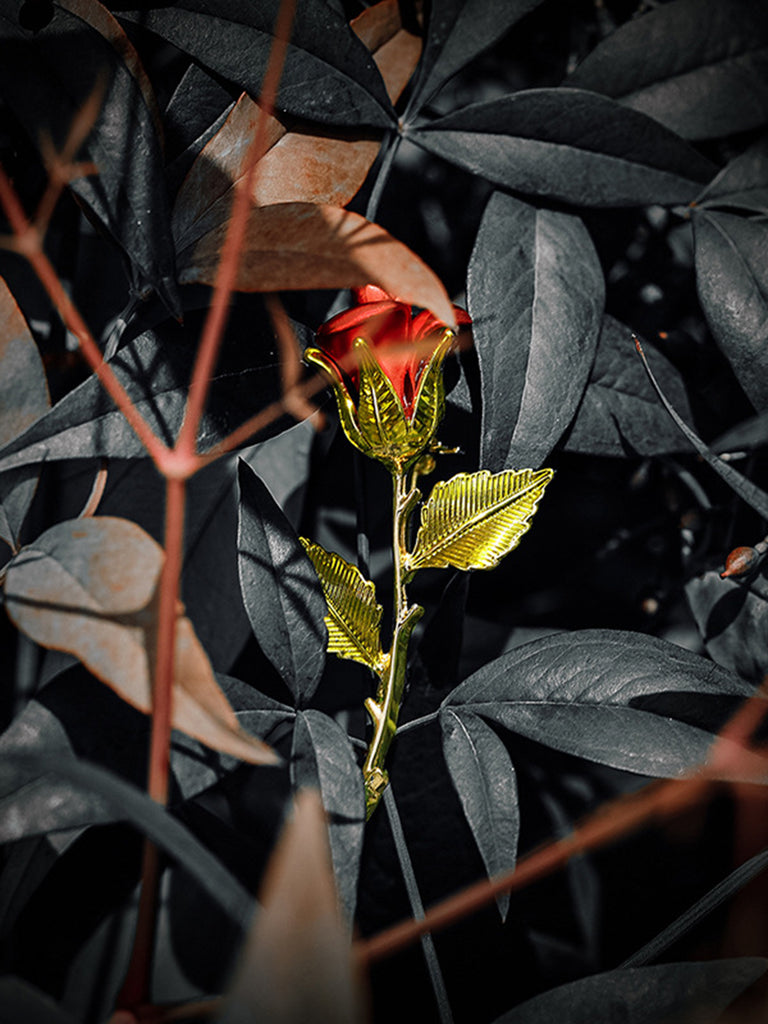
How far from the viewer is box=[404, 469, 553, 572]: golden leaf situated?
197 mm

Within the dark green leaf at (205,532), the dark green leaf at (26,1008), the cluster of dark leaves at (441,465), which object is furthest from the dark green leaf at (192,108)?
the dark green leaf at (26,1008)

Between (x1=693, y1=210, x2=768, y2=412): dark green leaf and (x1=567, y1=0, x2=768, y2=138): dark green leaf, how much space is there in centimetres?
4

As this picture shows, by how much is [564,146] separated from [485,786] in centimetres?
18

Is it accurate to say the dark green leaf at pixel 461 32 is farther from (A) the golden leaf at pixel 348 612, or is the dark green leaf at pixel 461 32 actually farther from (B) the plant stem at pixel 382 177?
(A) the golden leaf at pixel 348 612

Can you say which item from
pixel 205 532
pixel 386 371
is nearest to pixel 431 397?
pixel 386 371

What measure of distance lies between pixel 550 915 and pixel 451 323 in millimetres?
236

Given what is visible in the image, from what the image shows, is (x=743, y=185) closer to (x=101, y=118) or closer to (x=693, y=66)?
(x=693, y=66)

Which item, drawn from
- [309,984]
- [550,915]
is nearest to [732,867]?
[550,915]

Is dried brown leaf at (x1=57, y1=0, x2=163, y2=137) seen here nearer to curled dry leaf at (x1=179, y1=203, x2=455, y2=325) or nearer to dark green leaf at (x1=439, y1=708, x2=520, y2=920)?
curled dry leaf at (x1=179, y1=203, x2=455, y2=325)

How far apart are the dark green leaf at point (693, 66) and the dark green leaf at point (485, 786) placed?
0.20m

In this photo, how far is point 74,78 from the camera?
0.62 feet

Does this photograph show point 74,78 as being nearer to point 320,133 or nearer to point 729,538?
point 320,133

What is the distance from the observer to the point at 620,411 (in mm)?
243

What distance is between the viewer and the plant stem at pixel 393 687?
0.20m
